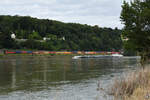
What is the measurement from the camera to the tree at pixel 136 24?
32062mm

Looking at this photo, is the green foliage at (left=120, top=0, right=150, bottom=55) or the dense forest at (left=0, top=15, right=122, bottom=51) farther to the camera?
the dense forest at (left=0, top=15, right=122, bottom=51)

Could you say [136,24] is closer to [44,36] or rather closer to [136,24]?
[136,24]

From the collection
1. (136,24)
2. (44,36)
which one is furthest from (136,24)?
(44,36)

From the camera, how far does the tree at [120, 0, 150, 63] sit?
32.1 m

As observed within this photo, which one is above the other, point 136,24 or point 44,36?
point 44,36

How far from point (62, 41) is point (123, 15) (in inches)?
5535

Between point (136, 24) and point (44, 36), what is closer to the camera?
point (136, 24)

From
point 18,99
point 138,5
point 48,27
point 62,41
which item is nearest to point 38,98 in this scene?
point 18,99

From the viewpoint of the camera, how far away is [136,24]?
32.7 meters

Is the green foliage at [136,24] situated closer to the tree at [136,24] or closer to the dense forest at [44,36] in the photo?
the tree at [136,24]

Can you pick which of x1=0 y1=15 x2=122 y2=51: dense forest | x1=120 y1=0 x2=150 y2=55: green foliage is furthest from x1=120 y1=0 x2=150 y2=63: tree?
x1=0 y1=15 x2=122 y2=51: dense forest

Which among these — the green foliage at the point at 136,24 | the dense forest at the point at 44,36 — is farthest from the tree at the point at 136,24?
the dense forest at the point at 44,36

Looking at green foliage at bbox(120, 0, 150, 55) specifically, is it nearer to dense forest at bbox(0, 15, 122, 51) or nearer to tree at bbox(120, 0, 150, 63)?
tree at bbox(120, 0, 150, 63)

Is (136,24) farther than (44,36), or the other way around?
(44,36)
